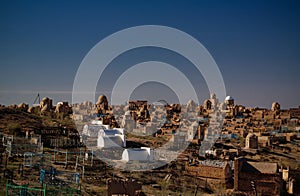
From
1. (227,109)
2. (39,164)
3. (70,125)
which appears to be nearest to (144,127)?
(70,125)

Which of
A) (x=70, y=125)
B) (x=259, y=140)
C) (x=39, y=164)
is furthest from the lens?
(x=259, y=140)

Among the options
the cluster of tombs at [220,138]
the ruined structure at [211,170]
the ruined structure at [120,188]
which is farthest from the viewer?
the ruined structure at [211,170]

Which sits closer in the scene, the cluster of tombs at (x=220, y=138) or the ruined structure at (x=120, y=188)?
the ruined structure at (x=120, y=188)

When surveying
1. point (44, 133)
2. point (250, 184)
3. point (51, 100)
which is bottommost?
point (250, 184)

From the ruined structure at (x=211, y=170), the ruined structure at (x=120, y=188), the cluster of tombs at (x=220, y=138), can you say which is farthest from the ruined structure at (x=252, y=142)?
the ruined structure at (x=120, y=188)

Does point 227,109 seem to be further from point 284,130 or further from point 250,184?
point 250,184

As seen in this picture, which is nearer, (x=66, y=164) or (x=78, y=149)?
(x=66, y=164)

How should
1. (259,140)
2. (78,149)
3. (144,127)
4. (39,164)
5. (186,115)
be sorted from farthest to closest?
(186,115) < (144,127) < (259,140) < (78,149) < (39,164)

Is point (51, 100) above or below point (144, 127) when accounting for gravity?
above

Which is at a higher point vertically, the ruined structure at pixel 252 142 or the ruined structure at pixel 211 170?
the ruined structure at pixel 252 142

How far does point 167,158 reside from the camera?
18.2 m

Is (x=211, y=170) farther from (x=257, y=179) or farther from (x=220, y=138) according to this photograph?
(x=220, y=138)

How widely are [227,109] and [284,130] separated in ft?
51.9

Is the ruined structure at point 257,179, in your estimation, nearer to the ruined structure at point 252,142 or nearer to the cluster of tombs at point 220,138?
the cluster of tombs at point 220,138
